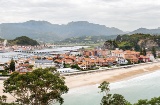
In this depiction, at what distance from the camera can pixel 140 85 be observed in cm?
4494

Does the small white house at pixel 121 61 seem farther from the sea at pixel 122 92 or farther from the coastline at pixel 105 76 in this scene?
the sea at pixel 122 92

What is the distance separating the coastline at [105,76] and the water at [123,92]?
2271 millimetres

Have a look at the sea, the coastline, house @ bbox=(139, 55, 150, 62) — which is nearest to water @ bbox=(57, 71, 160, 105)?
the sea

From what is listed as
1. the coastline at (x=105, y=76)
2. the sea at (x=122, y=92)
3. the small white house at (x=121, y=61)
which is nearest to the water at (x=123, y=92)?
the sea at (x=122, y=92)

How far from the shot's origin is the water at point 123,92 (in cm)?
3384

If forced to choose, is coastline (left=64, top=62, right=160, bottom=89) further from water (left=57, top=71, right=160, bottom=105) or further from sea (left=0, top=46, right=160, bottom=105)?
water (left=57, top=71, right=160, bottom=105)

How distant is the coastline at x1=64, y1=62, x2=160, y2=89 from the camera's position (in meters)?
46.2

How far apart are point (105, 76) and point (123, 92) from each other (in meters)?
13.2

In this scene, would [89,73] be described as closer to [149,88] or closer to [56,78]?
[149,88]

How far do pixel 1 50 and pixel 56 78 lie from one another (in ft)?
463

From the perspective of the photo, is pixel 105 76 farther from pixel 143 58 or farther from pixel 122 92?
pixel 143 58

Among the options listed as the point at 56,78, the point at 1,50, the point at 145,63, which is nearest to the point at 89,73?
the point at 145,63

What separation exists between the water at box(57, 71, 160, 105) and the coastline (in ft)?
7.45

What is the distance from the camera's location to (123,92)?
38.8m
